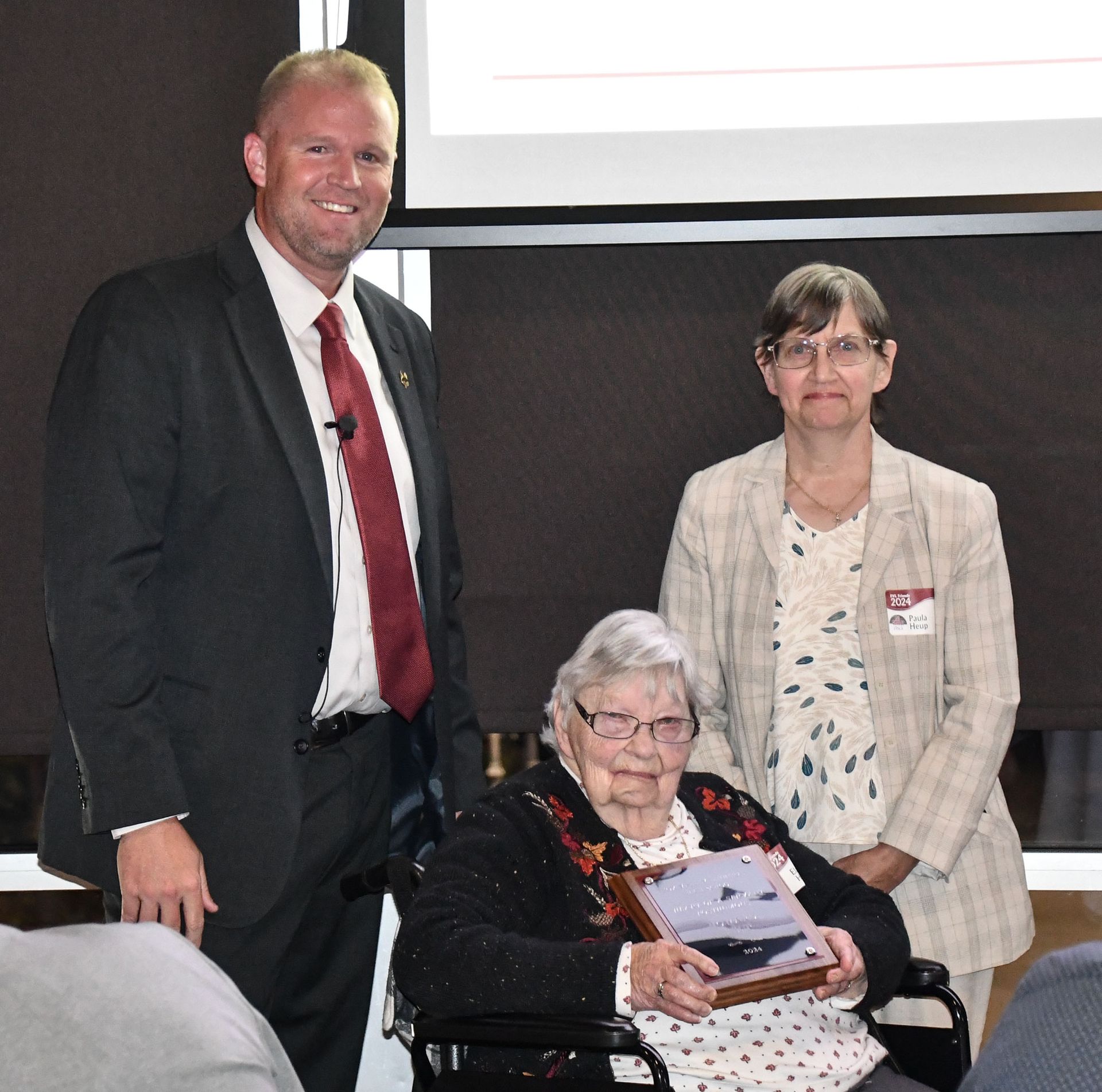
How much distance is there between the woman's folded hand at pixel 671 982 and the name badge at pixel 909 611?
792 millimetres

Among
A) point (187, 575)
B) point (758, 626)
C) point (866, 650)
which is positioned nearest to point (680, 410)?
point (758, 626)

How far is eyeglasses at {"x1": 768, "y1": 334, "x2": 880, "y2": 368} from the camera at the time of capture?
2449 millimetres

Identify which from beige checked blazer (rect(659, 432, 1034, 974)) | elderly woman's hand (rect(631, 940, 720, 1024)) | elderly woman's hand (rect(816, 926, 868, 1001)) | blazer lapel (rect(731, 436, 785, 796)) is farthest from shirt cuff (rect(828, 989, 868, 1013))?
blazer lapel (rect(731, 436, 785, 796))

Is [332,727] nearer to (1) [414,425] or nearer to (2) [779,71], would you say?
(1) [414,425]

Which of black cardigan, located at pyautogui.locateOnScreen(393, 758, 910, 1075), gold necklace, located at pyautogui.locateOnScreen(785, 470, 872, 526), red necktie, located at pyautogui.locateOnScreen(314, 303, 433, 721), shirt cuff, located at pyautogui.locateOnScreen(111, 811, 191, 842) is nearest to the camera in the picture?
black cardigan, located at pyautogui.locateOnScreen(393, 758, 910, 1075)

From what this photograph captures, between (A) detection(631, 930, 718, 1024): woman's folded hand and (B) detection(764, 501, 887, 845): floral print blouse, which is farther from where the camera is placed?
(B) detection(764, 501, 887, 845): floral print blouse

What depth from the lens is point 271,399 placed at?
7.13ft

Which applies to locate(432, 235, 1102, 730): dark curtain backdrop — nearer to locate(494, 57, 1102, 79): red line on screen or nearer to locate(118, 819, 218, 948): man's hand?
locate(494, 57, 1102, 79): red line on screen

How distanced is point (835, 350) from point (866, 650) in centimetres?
55

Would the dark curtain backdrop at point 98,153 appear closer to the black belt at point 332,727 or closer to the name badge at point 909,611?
the black belt at point 332,727

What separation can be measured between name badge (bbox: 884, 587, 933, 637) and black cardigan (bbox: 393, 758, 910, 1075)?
424mm

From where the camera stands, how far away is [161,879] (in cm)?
200

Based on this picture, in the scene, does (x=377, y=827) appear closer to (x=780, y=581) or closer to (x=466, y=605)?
(x=466, y=605)

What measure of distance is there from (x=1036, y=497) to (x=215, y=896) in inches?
72.8
